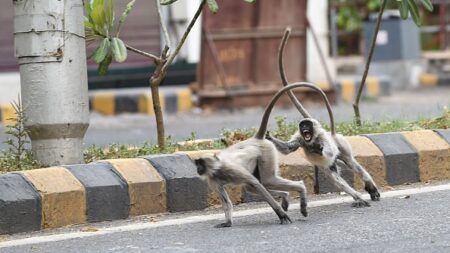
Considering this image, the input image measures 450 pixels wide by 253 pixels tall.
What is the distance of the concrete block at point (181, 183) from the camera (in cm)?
604

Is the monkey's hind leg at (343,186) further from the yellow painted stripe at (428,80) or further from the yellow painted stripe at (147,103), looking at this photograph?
the yellow painted stripe at (428,80)

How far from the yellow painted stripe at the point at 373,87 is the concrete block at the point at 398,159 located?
8297mm

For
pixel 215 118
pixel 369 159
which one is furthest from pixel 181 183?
pixel 215 118

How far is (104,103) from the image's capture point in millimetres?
13359

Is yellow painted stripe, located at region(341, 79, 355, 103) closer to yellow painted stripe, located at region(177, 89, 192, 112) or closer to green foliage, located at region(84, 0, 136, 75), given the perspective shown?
yellow painted stripe, located at region(177, 89, 192, 112)

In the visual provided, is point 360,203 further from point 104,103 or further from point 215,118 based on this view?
point 104,103

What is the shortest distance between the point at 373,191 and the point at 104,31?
1864 millimetres

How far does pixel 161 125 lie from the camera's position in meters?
6.70

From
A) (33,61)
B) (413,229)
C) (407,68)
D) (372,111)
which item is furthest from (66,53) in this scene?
(407,68)

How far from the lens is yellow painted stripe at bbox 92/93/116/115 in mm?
13328

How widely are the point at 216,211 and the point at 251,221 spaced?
0.43 meters

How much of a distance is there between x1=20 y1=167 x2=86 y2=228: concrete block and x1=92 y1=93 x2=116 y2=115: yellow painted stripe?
7619 millimetres

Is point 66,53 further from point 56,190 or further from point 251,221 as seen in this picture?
point 251,221

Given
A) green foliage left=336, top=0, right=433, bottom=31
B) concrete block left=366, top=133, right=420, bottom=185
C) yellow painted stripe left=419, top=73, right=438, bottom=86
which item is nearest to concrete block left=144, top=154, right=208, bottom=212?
concrete block left=366, top=133, right=420, bottom=185
